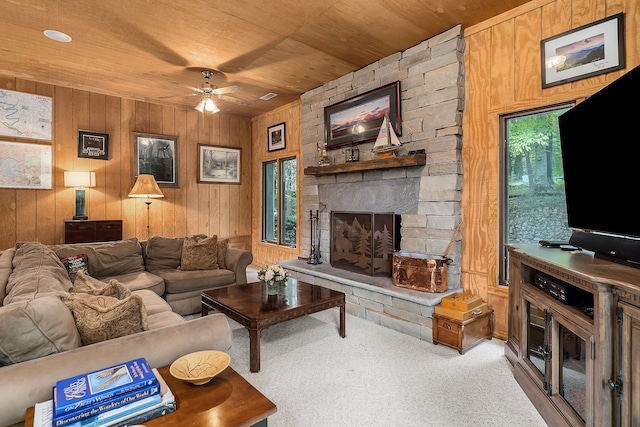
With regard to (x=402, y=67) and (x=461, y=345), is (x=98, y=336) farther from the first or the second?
(x=402, y=67)

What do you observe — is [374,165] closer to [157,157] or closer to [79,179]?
[157,157]

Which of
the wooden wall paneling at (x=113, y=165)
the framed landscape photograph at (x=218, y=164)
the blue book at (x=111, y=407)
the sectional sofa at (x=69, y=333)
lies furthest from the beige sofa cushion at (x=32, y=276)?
the framed landscape photograph at (x=218, y=164)

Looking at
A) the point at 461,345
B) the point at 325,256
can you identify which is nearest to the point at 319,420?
the point at 461,345

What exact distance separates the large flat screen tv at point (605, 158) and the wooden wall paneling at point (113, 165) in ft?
18.7

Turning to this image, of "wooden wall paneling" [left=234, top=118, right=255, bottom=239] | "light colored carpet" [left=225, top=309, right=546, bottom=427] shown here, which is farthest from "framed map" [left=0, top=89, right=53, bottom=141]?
"light colored carpet" [left=225, top=309, right=546, bottom=427]

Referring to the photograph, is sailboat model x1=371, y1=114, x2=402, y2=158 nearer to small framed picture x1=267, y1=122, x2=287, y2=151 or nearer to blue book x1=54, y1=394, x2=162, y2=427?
small framed picture x1=267, y1=122, x2=287, y2=151

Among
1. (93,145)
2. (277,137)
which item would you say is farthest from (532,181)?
(93,145)

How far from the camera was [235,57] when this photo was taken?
3.88 m

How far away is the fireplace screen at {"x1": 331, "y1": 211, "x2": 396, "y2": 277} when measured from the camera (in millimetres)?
3795

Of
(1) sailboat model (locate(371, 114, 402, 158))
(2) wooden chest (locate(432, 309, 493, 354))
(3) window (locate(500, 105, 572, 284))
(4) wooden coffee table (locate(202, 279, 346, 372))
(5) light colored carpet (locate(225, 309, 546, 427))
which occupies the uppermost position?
(1) sailboat model (locate(371, 114, 402, 158))

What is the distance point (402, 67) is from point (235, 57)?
1924 millimetres

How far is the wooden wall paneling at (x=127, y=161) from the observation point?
530 cm

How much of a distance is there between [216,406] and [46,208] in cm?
497

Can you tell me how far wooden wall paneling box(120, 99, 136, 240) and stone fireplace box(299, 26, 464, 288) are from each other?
11.4 ft
